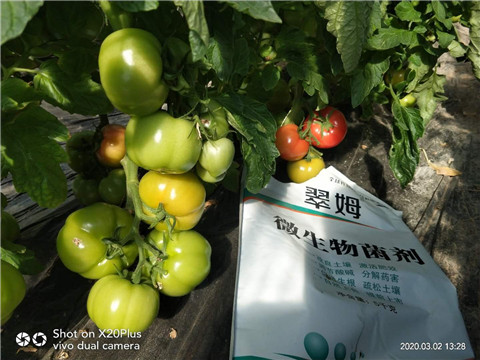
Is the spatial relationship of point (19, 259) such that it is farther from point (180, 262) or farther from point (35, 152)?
point (180, 262)

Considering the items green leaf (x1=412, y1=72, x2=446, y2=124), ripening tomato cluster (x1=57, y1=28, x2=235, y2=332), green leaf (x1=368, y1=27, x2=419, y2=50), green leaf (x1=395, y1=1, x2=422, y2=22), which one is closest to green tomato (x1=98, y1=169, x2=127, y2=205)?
ripening tomato cluster (x1=57, y1=28, x2=235, y2=332)

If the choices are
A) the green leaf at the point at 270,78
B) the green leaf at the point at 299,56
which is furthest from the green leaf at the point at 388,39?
the green leaf at the point at 270,78

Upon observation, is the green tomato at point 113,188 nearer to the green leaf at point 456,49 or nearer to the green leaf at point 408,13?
the green leaf at point 408,13

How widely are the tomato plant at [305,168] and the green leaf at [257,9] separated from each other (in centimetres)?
84

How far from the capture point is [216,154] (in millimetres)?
792

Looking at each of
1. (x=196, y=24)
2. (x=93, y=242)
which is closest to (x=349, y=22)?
(x=196, y=24)

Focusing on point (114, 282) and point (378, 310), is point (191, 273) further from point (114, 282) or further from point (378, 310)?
point (378, 310)

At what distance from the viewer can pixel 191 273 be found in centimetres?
90

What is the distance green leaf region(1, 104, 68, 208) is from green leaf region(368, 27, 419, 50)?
0.81 metres

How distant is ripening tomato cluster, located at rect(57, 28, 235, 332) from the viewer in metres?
0.74

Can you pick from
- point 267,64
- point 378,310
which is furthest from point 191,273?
point 267,64

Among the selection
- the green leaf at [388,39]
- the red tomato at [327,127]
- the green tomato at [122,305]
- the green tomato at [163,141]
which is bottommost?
the green tomato at [122,305]

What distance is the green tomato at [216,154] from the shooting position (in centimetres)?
79

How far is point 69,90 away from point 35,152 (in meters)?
0.14
